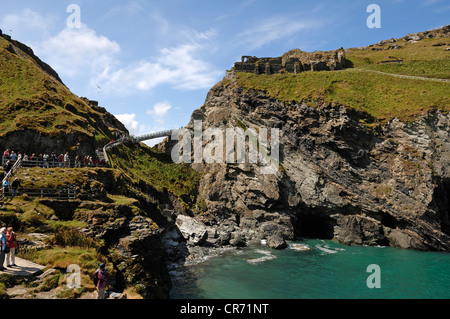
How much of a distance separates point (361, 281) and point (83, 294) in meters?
28.9

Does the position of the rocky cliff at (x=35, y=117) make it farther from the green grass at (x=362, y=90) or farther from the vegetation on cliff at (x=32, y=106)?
the green grass at (x=362, y=90)

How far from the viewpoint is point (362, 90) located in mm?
64625

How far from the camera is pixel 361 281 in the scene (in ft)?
95.2

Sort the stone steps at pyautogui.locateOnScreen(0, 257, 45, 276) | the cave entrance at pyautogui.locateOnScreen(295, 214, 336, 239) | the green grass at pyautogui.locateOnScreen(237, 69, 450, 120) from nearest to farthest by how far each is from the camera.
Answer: the stone steps at pyautogui.locateOnScreen(0, 257, 45, 276) → the green grass at pyautogui.locateOnScreen(237, 69, 450, 120) → the cave entrance at pyautogui.locateOnScreen(295, 214, 336, 239)

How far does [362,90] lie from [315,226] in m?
37.1

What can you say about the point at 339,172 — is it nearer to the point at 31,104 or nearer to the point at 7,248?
the point at 7,248

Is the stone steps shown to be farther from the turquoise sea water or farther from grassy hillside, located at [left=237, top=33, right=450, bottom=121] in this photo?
grassy hillside, located at [left=237, top=33, right=450, bottom=121]

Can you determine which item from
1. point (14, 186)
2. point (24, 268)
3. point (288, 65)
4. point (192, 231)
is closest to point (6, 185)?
point (14, 186)

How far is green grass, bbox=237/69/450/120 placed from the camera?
5482cm

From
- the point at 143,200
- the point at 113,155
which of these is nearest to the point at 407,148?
the point at 143,200

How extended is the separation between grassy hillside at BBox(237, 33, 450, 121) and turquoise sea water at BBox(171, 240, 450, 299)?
3098 cm

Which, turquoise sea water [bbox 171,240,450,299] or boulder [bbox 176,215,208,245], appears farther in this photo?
boulder [bbox 176,215,208,245]

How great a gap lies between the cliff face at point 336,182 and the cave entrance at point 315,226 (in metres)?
0.24

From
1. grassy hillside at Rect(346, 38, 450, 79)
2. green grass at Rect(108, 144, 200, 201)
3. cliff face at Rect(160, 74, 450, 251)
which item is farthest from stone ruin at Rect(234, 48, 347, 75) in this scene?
green grass at Rect(108, 144, 200, 201)
